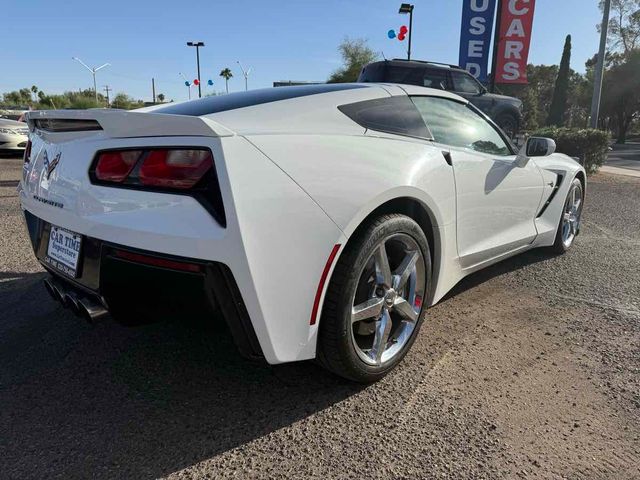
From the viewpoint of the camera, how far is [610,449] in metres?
1.98

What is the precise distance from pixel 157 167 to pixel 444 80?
10.5 metres

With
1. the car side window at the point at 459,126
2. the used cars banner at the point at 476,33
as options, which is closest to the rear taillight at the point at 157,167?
the car side window at the point at 459,126

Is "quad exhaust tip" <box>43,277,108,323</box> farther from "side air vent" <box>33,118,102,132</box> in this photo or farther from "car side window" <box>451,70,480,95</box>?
"car side window" <box>451,70,480,95</box>

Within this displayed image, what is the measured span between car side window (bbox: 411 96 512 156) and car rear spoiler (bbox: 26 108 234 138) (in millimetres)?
1540

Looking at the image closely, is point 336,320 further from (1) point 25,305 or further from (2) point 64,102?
(2) point 64,102

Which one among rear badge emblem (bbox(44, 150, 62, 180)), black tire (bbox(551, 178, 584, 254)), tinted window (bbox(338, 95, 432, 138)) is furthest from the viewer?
black tire (bbox(551, 178, 584, 254))

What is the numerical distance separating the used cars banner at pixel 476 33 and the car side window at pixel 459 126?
48.0 feet

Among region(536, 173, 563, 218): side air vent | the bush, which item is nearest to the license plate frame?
region(536, 173, 563, 218): side air vent

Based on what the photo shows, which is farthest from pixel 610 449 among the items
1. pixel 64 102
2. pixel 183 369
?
pixel 64 102

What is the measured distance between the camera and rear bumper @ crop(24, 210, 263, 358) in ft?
5.79

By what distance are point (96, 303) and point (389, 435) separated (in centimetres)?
134

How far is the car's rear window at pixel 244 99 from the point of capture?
228 cm

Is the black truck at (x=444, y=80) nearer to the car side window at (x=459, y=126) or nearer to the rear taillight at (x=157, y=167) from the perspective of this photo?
the car side window at (x=459, y=126)

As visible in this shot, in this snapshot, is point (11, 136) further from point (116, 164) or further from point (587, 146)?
point (587, 146)
